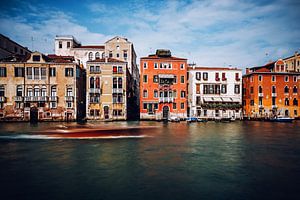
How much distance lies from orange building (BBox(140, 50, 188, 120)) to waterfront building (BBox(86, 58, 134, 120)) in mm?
4098

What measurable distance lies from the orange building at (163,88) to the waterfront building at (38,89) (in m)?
13.0

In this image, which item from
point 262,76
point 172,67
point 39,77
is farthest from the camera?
point 262,76

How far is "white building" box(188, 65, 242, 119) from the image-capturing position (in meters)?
44.1

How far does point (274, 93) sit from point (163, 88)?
23.9 meters

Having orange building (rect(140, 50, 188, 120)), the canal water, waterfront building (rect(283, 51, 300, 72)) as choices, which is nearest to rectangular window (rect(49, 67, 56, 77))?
orange building (rect(140, 50, 188, 120))

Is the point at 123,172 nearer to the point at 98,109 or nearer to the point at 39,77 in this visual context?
the point at 98,109

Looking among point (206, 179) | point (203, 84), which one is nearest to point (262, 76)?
point (203, 84)

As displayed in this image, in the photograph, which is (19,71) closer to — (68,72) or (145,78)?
(68,72)

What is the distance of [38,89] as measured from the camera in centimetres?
3838

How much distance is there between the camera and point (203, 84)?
44.1 m

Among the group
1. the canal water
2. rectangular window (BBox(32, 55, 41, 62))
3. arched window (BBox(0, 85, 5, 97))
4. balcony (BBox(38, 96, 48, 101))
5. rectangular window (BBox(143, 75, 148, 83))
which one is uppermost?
rectangular window (BBox(32, 55, 41, 62))

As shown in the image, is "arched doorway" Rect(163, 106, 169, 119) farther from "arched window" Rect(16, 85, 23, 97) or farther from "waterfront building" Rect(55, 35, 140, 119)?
"arched window" Rect(16, 85, 23, 97)

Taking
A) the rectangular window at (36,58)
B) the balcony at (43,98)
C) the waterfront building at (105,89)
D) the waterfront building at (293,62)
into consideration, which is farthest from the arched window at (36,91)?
the waterfront building at (293,62)

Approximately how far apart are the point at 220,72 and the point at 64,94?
3108 cm
